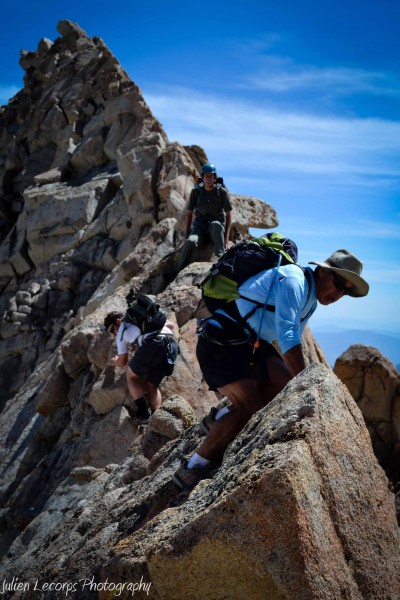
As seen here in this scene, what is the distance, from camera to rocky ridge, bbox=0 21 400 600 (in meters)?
4.69

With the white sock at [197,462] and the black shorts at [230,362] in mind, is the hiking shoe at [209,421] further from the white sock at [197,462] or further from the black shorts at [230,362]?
the white sock at [197,462]

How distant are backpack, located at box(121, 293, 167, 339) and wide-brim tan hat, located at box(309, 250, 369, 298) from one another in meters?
5.85

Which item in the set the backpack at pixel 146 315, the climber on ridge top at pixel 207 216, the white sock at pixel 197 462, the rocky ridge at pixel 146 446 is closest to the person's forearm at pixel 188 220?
the climber on ridge top at pixel 207 216

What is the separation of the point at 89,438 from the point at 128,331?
10.5 ft

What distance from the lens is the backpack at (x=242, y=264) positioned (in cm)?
699

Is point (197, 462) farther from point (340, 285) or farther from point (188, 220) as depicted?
point (188, 220)

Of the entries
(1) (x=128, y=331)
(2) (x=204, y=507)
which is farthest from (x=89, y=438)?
(2) (x=204, y=507)

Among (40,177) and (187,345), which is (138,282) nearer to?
(187,345)

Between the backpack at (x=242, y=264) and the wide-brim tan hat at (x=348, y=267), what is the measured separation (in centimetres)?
43

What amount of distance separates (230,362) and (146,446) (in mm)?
3608

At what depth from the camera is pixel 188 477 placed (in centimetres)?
670

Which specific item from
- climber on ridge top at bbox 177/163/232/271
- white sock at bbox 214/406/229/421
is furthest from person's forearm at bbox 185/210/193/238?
white sock at bbox 214/406/229/421

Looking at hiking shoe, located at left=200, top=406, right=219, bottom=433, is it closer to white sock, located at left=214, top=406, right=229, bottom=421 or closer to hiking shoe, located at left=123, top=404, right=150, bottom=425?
white sock, located at left=214, top=406, right=229, bottom=421

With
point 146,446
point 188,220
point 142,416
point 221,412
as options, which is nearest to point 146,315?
point 142,416
